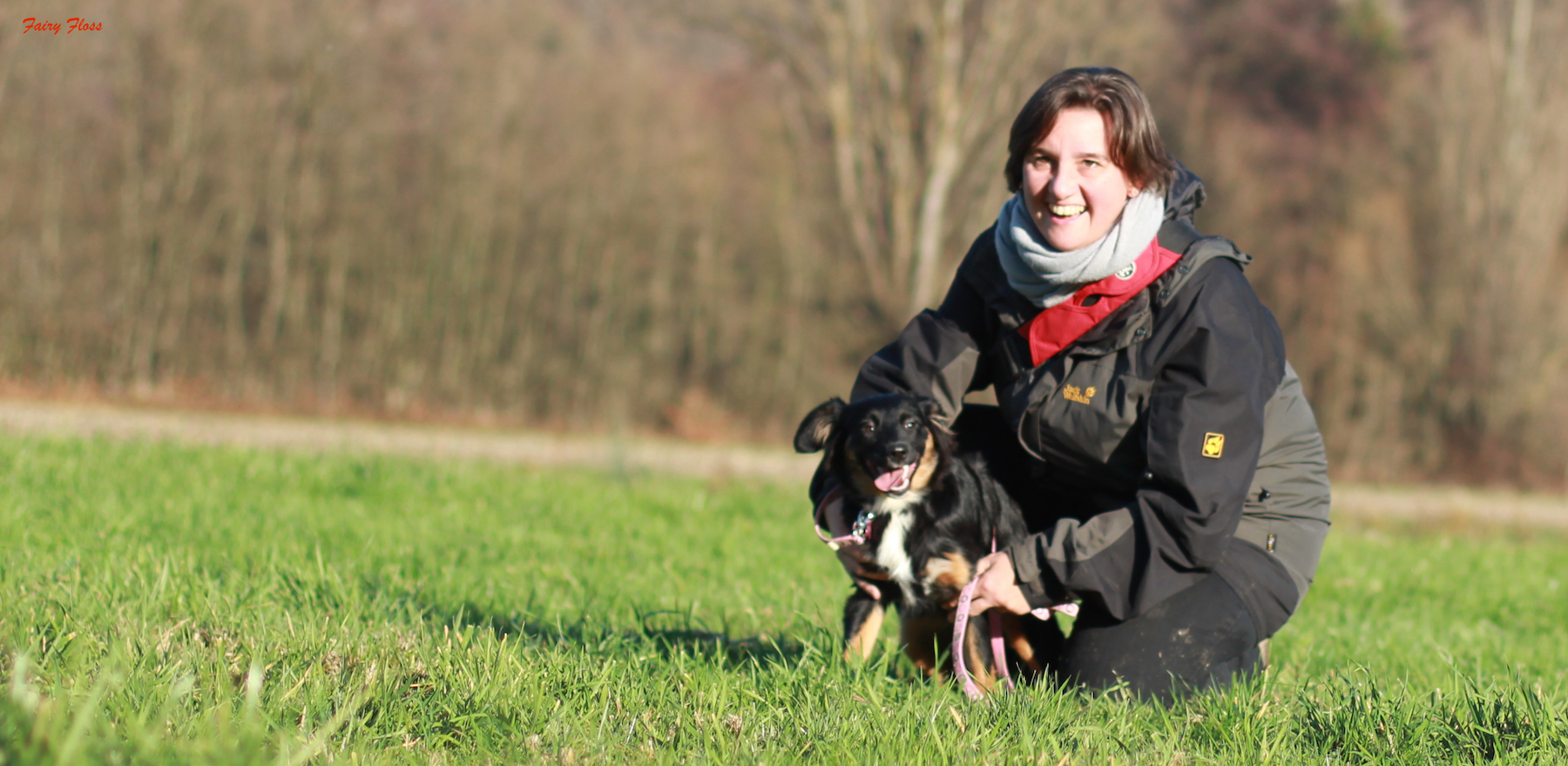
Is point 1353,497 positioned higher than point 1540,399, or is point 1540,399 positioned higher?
point 1540,399

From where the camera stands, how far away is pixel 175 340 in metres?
19.7

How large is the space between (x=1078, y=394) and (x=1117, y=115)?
0.76 m

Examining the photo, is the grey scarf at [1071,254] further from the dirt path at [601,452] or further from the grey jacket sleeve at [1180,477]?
the dirt path at [601,452]

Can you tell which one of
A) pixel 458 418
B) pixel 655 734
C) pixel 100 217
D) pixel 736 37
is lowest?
pixel 458 418

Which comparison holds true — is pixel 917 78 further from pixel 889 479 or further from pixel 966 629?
pixel 966 629

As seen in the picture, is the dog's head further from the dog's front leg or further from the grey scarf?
the grey scarf

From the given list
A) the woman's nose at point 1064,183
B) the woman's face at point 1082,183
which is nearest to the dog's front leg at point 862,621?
the woman's face at point 1082,183

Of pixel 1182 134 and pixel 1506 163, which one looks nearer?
pixel 1506 163

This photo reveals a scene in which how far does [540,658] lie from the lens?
283 cm

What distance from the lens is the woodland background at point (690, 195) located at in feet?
51.4

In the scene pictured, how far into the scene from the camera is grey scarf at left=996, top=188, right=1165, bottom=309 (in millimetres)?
2914

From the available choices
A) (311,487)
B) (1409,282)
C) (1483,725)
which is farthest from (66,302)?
(1409,282)

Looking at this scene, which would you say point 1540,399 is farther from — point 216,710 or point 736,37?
point 216,710

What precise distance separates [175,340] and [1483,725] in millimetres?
21295
